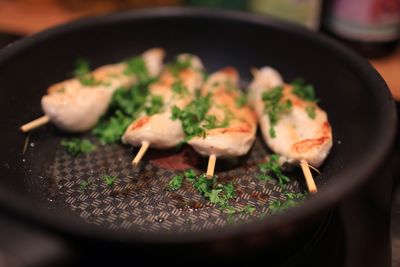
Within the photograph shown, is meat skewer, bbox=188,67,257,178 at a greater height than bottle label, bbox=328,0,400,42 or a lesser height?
lesser

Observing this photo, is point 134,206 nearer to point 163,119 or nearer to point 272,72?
point 163,119

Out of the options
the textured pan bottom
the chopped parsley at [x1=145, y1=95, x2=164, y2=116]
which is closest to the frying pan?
the textured pan bottom

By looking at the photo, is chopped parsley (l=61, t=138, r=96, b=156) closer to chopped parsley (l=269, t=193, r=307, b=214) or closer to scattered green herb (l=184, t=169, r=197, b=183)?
scattered green herb (l=184, t=169, r=197, b=183)

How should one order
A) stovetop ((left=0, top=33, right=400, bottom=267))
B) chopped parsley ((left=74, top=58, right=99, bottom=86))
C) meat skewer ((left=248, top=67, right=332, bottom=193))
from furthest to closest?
chopped parsley ((left=74, top=58, right=99, bottom=86)), meat skewer ((left=248, top=67, right=332, bottom=193)), stovetop ((left=0, top=33, right=400, bottom=267))

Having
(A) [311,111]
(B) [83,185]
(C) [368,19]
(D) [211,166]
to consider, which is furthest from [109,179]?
(C) [368,19]

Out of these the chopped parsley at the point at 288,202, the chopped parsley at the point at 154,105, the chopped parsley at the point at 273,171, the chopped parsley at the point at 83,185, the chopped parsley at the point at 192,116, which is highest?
the chopped parsley at the point at 154,105

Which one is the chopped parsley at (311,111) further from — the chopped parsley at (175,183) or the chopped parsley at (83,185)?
the chopped parsley at (83,185)

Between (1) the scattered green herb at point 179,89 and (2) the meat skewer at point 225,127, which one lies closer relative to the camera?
(2) the meat skewer at point 225,127

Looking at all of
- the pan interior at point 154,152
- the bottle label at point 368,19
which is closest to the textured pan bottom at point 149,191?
the pan interior at point 154,152
